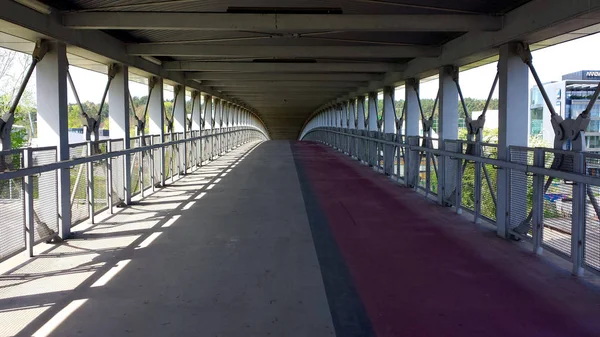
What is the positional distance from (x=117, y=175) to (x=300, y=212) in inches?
117

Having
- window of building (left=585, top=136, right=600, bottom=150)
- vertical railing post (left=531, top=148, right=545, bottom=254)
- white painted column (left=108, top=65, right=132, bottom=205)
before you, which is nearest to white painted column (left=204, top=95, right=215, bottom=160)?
white painted column (left=108, top=65, right=132, bottom=205)

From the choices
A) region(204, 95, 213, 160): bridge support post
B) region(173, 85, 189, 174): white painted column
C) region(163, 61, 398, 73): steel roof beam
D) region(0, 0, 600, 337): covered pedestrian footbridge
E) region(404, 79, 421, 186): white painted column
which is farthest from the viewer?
region(204, 95, 213, 160): bridge support post

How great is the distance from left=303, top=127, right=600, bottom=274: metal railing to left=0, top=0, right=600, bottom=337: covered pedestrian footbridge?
0.03 m

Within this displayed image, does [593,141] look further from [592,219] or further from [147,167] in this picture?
[147,167]

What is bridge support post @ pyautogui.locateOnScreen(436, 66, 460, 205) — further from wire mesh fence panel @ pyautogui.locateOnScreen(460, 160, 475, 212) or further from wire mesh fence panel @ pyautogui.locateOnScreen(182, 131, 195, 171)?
wire mesh fence panel @ pyautogui.locateOnScreen(182, 131, 195, 171)

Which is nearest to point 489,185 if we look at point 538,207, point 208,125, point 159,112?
point 538,207

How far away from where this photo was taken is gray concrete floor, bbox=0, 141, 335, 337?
153 inches

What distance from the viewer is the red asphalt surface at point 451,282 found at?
3920mm

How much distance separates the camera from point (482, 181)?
7781mm

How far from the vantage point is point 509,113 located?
696 centimetres

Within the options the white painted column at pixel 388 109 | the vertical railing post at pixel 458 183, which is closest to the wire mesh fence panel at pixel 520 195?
the vertical railing post at pixel 458 183

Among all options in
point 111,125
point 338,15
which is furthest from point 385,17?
point 111,125

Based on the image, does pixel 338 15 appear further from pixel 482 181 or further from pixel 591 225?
pixel 591 225

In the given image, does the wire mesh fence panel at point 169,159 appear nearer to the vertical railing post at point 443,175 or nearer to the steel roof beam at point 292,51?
the steel roof beam at point 292,51
